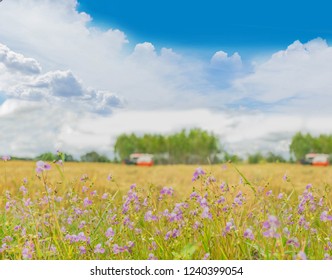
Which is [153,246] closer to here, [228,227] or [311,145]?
[228,227]

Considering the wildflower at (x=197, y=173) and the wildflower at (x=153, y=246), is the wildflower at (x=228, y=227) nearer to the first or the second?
the wildflower at (x=197, y=173)

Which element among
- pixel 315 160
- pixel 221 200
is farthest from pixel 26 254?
pixel 315 160

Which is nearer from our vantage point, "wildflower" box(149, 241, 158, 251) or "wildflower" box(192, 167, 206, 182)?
"wildflower" box(192, 167, 206, 182)

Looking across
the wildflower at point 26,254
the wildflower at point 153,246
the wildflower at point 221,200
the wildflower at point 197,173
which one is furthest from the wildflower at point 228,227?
the wildflower at point 26,254

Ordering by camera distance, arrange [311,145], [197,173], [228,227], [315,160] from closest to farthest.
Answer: [228,227] < [197,173] < [315,160] < [311,145]

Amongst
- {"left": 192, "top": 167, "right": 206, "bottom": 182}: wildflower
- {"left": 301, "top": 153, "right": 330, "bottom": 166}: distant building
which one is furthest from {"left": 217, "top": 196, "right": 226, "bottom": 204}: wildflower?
{"left": 301, "top": 153, "right": 330, "bottom": 166}: distant building

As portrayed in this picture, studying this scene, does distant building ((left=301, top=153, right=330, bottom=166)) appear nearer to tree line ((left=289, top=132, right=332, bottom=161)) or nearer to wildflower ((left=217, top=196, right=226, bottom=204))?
tree line ((left=289, top=132, right=332, bottom=161))

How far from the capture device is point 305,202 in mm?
4523

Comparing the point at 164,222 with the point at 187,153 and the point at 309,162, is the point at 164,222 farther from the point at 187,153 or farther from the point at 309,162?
the point at 187,153
